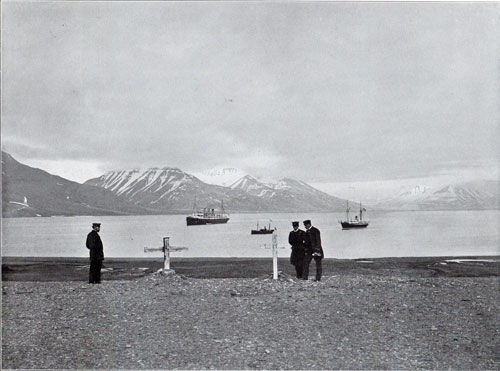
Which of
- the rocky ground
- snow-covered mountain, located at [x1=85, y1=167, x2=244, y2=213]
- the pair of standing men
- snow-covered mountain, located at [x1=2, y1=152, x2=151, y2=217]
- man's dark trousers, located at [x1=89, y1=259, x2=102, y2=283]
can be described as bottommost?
the rocky ground

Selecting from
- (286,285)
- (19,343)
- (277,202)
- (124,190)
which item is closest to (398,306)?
(286,285)

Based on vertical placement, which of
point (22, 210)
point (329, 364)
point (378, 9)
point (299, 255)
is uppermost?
point (378, 9)

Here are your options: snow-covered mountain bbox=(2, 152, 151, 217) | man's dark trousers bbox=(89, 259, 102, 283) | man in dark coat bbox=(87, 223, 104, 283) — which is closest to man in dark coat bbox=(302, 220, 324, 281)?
man in dark coat bbox=(87, 223, 104, 283)

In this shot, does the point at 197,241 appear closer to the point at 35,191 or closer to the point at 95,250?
the point at 35,191

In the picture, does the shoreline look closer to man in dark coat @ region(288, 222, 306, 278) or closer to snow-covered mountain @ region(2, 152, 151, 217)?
snow-covered mountain @ region(2, 152, 151, 217)

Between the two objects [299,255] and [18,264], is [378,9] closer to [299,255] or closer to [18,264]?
[299,255]

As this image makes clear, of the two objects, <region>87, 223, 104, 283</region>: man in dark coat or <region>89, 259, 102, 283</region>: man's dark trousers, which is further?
<region>89, 259, 102, 283</region>: man's dark trousers

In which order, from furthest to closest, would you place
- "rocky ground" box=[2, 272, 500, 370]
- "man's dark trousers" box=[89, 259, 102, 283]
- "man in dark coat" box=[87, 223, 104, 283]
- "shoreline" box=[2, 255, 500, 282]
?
1. "shoreline" box=[2, 255, 500, 282]
2. "man's dark trousers" box=[89, 259, 102, 283]
3. "man in dark coat" box=[87, 223, 104, 283]
4. "rocky ground" box=[2, 272, 500, 370]

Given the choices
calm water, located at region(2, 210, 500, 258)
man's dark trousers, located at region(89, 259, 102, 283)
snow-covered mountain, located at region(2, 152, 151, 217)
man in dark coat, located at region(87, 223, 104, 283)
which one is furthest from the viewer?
calm water, located at region(2, 210, 500, 258)

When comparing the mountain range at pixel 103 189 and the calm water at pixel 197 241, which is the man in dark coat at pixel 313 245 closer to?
the mountain range at pixel 103 189
